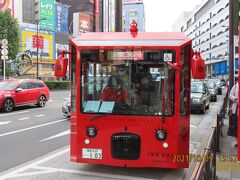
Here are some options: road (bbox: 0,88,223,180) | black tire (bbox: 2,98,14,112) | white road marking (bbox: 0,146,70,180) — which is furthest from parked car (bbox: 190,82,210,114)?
white road marking (bbox: 0,146,70,180)

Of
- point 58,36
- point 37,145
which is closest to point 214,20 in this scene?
point 58,36

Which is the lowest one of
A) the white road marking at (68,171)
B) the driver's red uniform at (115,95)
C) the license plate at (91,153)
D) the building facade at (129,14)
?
the white road marking at (68,171)

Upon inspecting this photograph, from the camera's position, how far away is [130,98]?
22.2ft

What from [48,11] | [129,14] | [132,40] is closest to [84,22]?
[48,11]

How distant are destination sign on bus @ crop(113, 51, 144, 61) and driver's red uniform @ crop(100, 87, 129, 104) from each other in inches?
21.8

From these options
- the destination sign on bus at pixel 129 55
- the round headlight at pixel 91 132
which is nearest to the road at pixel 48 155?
the round headlight at pixel 91 132

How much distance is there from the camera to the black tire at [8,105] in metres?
18.9

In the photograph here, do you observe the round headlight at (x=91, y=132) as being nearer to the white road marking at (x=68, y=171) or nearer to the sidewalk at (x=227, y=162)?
the white road marking at (x=68, y=171)

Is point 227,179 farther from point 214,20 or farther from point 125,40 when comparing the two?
point 214,20

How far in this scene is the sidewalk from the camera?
6893 millimetres

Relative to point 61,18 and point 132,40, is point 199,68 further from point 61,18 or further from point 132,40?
point 61,18

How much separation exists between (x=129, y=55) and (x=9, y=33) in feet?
140

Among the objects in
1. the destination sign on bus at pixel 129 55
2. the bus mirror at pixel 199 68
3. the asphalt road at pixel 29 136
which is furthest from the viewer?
the asphalt road at pixel 29 136

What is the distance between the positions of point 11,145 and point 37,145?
0.66m
